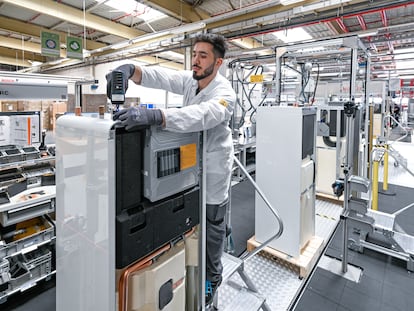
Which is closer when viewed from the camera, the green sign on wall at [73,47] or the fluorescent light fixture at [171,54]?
the green sign on wall at [73,47]

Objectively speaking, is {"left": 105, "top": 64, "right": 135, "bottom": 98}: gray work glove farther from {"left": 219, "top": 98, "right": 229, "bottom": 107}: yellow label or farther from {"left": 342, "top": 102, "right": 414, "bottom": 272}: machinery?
{"left": 342, "top": 102, "right": 414, "bottom": 272}: machinery

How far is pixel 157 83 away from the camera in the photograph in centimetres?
164

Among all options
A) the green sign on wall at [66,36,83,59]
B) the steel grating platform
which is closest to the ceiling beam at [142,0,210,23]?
the green sign on wall at [66,36,83,59]

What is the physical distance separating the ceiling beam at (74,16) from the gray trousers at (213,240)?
400cm

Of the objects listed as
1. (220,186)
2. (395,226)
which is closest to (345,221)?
(395,226)

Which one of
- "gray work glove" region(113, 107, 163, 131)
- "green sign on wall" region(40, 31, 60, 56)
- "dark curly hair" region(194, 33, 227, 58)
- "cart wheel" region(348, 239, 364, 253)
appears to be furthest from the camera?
"green sign on wall" region(40, 31, 60, 56)

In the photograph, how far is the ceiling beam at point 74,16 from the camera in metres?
3.80

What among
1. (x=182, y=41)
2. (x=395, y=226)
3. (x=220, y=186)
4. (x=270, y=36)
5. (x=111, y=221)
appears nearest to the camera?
(x=111, y=221)

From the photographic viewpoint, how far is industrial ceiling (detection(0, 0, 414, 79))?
3.59 metres

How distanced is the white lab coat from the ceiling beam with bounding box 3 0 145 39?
3.35 meters

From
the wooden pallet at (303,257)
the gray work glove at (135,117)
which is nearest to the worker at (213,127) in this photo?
the gray work glove at (135,117)

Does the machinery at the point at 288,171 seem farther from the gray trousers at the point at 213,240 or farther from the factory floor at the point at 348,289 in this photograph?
the gray trousers at the point at 213,240

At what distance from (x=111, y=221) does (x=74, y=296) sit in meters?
0.57

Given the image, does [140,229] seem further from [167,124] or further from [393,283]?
[393,283]
